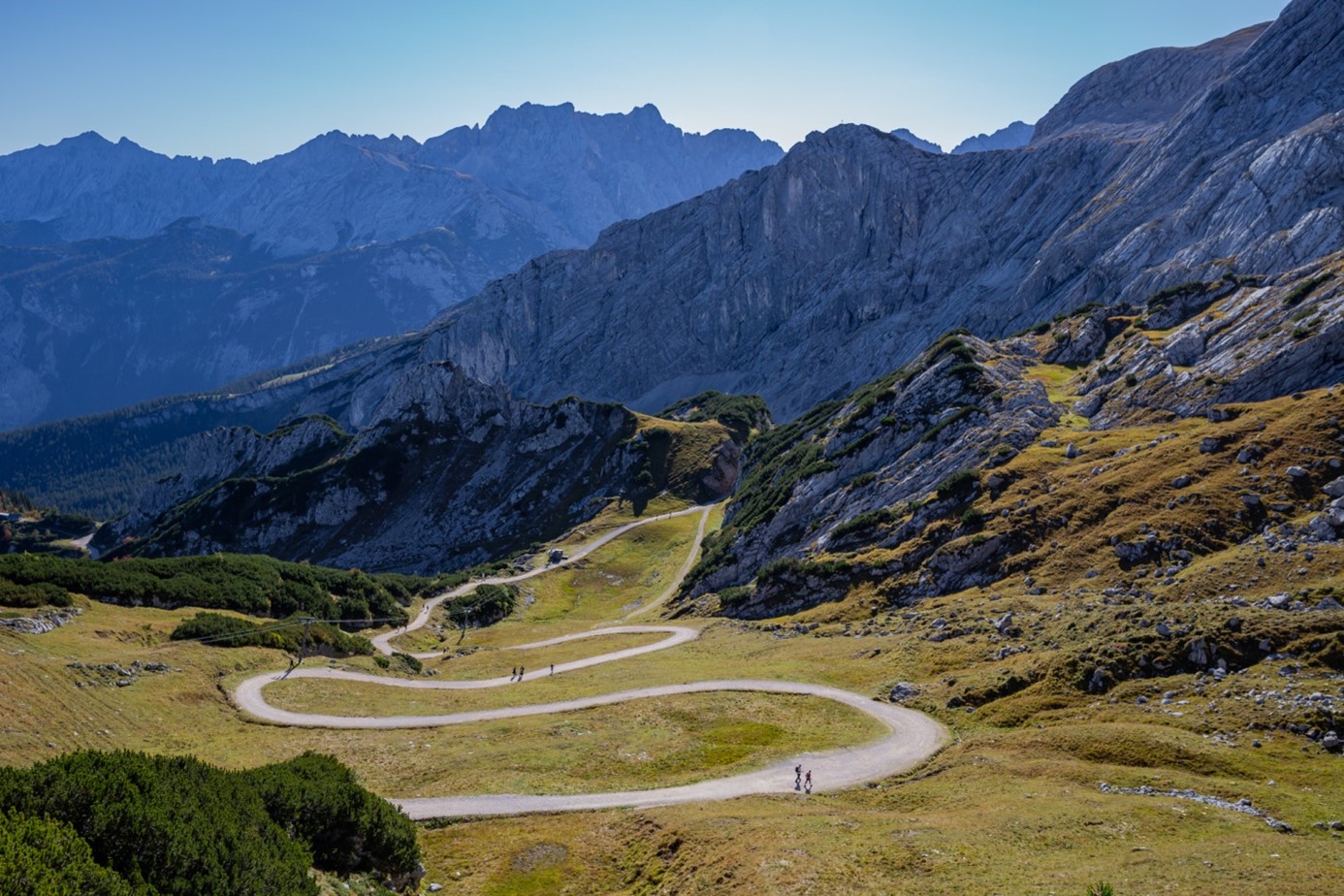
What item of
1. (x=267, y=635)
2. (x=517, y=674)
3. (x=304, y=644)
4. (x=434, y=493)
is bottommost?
(x=517, y=674)

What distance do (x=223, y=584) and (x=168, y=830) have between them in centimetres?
6627

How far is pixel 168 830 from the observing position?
2130 centimetres

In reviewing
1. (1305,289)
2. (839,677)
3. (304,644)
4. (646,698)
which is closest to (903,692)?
(839,677)

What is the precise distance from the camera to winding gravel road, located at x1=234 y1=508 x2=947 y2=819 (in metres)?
37.8

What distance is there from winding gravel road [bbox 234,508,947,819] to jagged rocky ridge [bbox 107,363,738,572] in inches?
3549

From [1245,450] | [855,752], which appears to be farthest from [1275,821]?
[1245,450]

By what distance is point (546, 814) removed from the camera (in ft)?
121

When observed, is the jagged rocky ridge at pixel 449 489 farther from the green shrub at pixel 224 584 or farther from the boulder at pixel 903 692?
the boulder at pixel 903 692

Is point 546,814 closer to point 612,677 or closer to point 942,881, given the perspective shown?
point 942,881

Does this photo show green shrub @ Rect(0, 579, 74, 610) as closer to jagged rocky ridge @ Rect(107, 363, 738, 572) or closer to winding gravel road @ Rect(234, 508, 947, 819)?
winding gravel road @ Rect(234, 508, 947, 819)

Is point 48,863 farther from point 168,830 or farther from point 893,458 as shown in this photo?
point 893,458

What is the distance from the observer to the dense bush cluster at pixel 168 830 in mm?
18797

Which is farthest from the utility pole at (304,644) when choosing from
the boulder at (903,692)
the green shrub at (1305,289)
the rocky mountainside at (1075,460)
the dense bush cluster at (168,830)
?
the green shrub at (1305,289)

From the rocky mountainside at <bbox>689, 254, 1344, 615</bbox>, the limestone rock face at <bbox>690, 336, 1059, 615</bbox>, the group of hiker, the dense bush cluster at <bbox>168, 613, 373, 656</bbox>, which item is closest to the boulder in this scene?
the rocky mountainside at <bbox>689, 254, 1344, 615</bbox>
